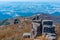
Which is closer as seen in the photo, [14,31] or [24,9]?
[14,31]

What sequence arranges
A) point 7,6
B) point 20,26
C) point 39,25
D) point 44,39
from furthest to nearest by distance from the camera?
1. point 7,6
2. point 20,26
3. point 39,25
4. point 44,39

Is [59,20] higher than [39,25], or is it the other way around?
[39,25]

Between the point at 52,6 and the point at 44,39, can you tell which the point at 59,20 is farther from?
the point at 44,39

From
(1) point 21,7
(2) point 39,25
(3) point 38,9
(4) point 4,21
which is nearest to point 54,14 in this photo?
(3) point 38,9

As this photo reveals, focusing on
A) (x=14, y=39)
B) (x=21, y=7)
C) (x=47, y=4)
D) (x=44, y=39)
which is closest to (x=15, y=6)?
(x=21, y=7)

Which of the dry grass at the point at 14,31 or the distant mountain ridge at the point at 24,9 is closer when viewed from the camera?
the dry grass at the point at 14,31

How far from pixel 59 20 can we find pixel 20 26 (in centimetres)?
268

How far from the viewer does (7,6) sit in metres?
18.1

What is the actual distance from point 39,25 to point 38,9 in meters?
7.07

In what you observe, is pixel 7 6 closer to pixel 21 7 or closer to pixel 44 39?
pixel 21 7

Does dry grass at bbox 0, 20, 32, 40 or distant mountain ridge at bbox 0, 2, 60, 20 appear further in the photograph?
distant mountain ridge at bbox 0, 2, 60, 20

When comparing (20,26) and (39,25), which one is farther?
(20,26)

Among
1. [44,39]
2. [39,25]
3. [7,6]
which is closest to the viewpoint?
[44,39]

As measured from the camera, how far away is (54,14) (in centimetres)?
1619
